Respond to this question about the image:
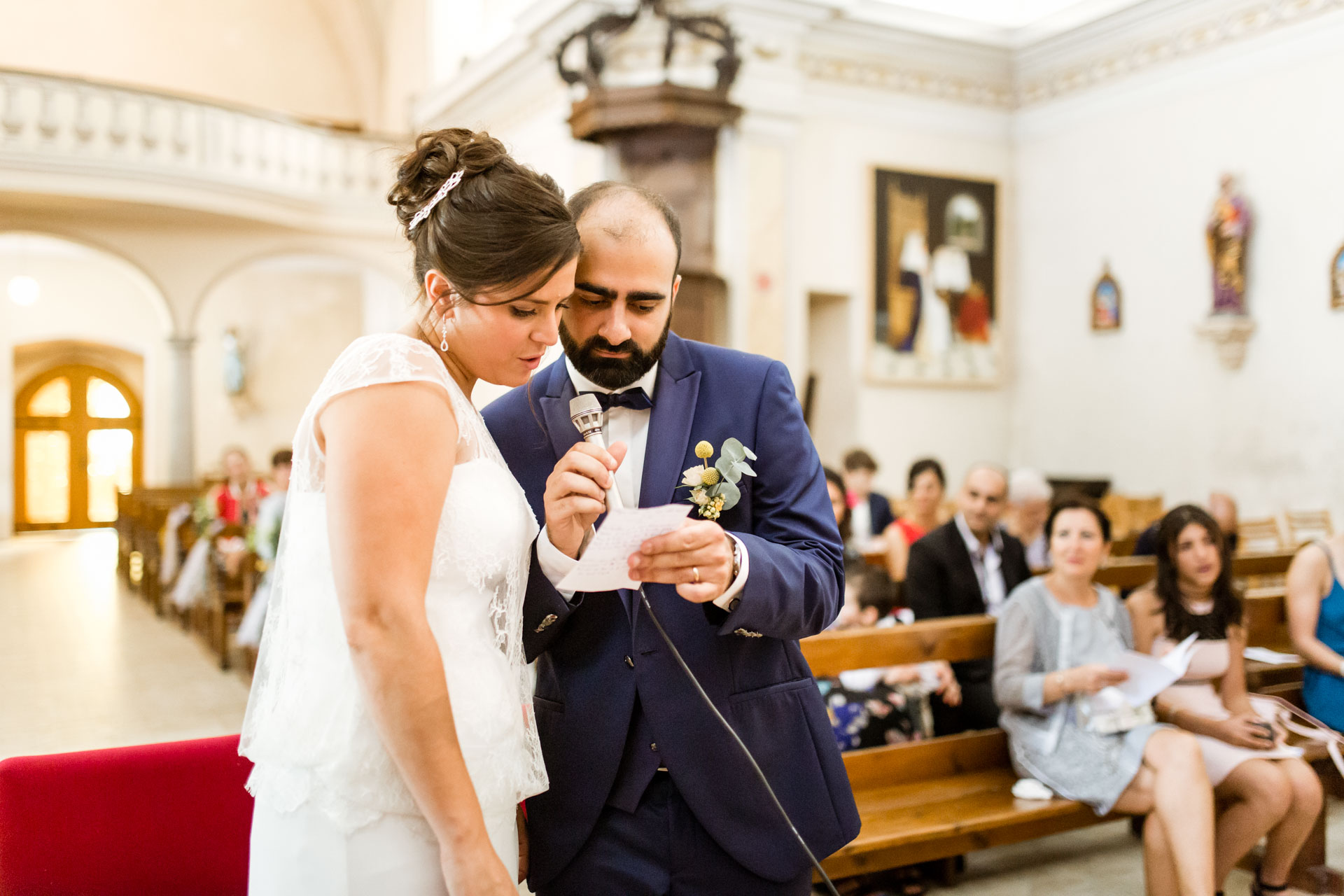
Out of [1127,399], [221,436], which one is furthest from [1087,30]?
[221,436]

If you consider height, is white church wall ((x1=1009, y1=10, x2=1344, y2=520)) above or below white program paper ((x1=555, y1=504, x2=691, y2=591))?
above

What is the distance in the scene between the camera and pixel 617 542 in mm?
1242

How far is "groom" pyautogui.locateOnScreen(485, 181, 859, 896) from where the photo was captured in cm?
149

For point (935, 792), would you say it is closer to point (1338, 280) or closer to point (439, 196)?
point (439, 196)

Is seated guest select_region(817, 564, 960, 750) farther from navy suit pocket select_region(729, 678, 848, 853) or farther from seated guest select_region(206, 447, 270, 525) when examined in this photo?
seated guest select_region(206, 447, 270, 525)

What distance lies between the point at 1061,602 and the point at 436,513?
9.26ft

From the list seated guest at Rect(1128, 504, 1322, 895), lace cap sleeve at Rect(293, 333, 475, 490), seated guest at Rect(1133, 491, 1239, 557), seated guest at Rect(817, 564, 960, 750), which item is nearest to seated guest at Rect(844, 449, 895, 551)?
seated guest at Rect(1133, 491, 1239, 557)

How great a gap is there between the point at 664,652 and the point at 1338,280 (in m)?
8.59

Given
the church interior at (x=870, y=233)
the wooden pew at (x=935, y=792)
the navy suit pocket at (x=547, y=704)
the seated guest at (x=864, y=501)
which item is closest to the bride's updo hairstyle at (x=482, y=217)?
the navy suit pocket at (x=547, y=704)

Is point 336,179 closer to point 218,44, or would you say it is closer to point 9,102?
point 9,102

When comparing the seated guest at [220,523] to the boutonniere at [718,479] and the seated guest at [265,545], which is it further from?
the boutonniere at [718,479]

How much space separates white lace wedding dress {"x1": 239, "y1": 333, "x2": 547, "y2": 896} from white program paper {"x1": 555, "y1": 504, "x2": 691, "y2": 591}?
13cm

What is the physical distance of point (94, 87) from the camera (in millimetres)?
11383

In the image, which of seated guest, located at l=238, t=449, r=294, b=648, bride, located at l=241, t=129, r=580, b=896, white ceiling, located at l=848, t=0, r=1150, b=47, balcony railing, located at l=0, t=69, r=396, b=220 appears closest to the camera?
bride, located at l=241, t=129, r=580, b=896
